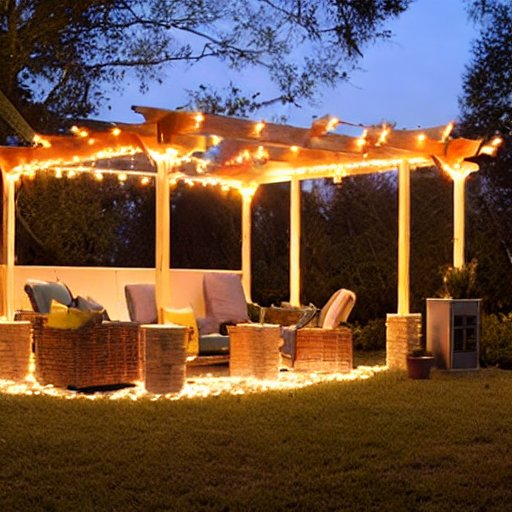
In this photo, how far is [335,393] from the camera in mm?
8445

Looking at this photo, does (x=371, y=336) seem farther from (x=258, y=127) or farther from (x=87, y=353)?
(x=87, y=353)

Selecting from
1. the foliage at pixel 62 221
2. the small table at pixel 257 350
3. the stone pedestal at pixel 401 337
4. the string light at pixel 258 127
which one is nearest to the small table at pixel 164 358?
the small table at pixel 257 350

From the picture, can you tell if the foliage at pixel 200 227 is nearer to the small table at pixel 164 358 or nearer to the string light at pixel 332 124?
the string light at pixel 332 124

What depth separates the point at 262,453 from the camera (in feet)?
19.6

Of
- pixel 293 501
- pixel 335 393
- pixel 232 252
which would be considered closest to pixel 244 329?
pixel 335 393

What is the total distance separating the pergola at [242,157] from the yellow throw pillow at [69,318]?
2.35 ft

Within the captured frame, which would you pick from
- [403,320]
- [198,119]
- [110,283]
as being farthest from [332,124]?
[110,283]

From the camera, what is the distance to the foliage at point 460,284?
1052cm

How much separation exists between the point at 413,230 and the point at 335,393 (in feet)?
30.5

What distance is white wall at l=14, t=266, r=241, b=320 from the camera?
37.1ft

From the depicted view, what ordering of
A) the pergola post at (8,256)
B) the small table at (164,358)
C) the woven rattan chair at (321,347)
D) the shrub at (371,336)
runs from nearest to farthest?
the small table at (164,358) → the woven rattan chair at (321,347) → the pergola post at (8,256) → the shrub at (371,336)

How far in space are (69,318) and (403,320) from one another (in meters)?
3.70

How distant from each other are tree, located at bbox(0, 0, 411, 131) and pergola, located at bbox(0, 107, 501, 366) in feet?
11.9

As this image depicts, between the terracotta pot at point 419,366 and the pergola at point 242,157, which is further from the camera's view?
the terracotta pot at point 419,366
